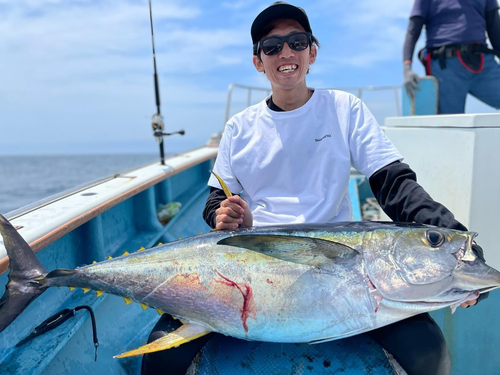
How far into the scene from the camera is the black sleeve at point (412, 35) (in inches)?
134

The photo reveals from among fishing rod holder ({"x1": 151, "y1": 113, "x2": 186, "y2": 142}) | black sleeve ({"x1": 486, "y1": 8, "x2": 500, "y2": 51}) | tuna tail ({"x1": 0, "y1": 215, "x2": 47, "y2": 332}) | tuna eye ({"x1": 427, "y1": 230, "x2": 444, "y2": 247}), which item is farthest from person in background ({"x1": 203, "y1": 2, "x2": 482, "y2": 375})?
black sleeve ({"x1": 486, "y1": 8, "x2": 500, "y2": 51})

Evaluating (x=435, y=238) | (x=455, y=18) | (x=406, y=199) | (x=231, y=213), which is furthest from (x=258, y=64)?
(x=455, y=18)

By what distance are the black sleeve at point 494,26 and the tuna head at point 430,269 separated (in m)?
2.99

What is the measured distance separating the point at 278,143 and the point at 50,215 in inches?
48.0

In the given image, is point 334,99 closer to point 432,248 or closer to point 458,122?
point 458,122

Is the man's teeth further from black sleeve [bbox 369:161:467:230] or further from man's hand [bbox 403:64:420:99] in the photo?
man's hand [bbox 403:64:420:99]

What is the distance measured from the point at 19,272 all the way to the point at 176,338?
62 cm

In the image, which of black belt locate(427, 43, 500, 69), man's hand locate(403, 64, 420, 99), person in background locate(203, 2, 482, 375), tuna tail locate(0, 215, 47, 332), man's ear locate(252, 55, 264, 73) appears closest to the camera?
tuna tail locate(0, 215, 47, 332)

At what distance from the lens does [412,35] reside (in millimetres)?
3451

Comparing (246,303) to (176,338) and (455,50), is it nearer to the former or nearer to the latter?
(176,338)

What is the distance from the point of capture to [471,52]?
3.27 metres

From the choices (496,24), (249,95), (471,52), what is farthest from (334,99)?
(249,95)

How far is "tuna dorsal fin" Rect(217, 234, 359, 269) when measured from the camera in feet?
4.10

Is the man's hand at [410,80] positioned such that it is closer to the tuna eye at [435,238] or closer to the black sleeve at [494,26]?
the black sleeve at [494,26]
